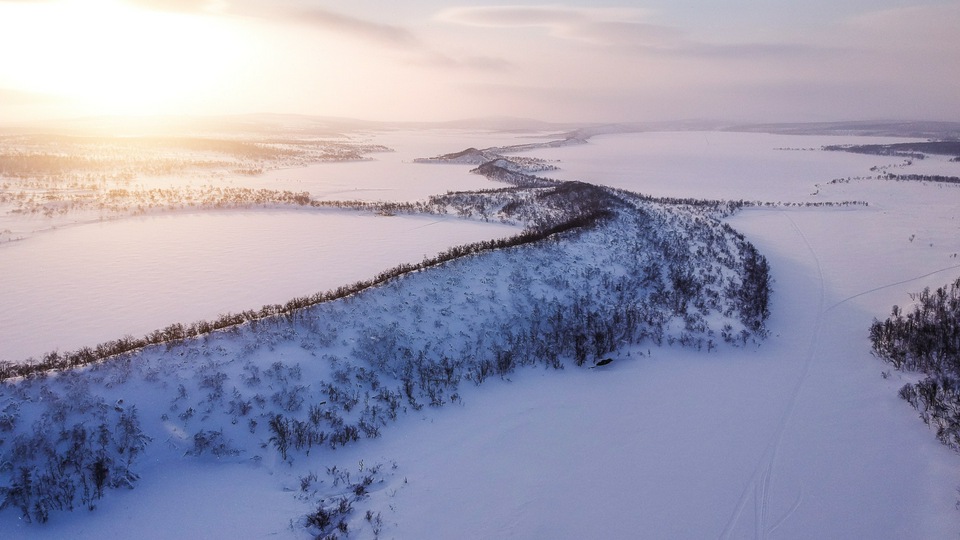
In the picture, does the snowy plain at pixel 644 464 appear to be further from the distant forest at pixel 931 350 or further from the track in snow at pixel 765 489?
the distant forest at pixel 931 350

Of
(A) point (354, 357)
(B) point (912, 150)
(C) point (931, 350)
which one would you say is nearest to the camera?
(A) point (354, 357)

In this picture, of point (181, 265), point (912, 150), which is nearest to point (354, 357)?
point (181, 265)

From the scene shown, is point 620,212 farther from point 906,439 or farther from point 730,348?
point 906,439

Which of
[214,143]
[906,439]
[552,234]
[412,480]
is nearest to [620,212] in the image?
[552,234]

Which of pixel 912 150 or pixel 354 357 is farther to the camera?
pixel 912 150

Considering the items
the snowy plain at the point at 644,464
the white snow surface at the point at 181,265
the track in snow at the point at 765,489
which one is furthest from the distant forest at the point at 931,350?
the white snow surface at the point at 181,265

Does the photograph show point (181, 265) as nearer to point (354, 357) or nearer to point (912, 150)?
point (354, 357)

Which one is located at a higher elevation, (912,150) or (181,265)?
(912,150)
